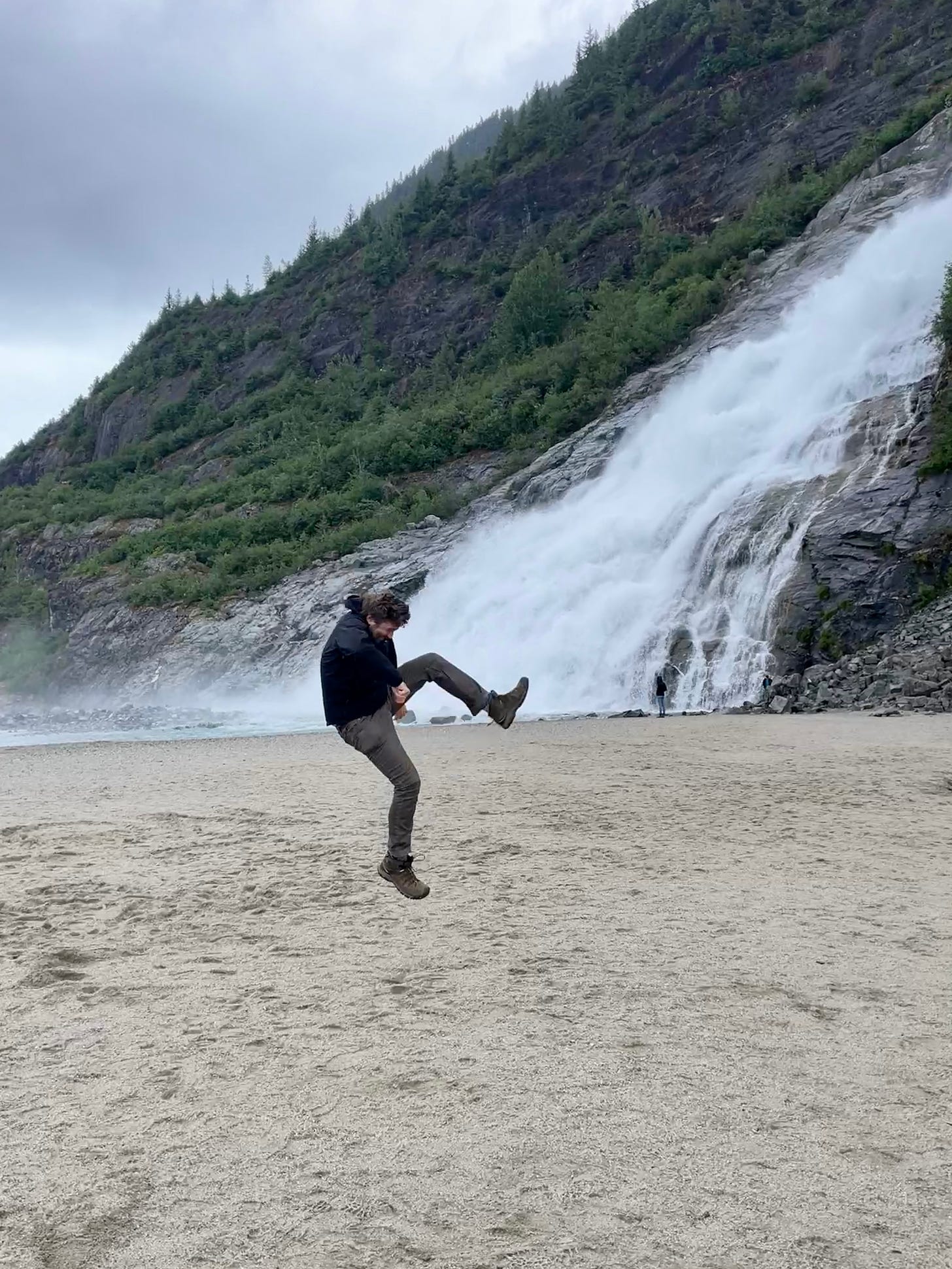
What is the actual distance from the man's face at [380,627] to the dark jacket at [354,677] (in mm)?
28

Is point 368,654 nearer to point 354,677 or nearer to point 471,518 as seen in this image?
point 354,677

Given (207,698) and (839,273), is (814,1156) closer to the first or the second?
(207,698)

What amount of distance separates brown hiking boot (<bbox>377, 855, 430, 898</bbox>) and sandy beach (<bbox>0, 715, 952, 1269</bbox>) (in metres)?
0.18

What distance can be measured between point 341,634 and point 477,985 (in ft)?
7.33

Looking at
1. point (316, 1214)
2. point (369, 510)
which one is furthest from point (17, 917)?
point (369, 510)

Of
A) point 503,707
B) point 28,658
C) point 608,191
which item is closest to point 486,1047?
point 503,707

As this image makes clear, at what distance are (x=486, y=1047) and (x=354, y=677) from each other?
2610 millimetres

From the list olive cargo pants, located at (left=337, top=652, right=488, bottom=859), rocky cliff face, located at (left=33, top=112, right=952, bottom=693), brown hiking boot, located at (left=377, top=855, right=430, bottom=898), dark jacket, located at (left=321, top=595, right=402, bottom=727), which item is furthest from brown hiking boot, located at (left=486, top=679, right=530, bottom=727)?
rocky cliff face, located at (left=33, top=112, right=952, bottom=693)

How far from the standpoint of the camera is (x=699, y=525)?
1094 inches

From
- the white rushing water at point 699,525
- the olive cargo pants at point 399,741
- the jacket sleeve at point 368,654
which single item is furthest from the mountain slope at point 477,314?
the jacket sleeve at point 368,654

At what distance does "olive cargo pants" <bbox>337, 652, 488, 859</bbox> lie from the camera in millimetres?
6453

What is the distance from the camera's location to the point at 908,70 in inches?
1932

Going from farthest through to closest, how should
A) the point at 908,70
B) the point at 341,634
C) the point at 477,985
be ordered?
the point at 908,70 < the point at 341,634 < the point at 477,985

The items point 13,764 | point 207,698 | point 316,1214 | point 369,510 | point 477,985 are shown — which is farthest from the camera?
point 369,510
